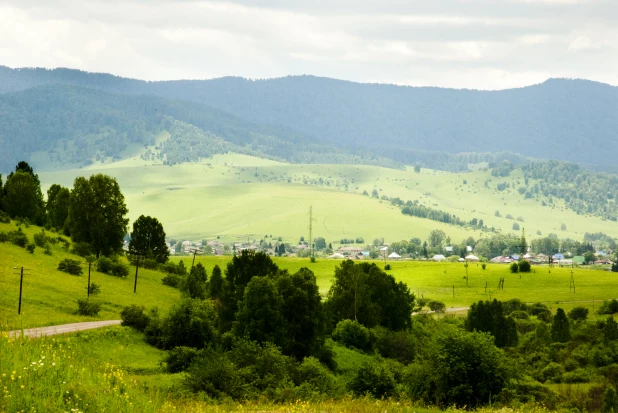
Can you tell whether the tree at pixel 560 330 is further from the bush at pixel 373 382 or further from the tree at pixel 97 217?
the bush at pixel 373 382

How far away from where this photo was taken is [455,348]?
182ft

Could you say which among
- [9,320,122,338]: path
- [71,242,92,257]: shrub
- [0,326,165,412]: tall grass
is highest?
[71,242,92,257]: shrub

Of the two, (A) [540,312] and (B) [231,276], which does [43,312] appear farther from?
(A) [540,312]

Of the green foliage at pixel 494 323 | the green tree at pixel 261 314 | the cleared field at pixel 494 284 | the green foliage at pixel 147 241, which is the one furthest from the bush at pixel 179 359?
the cleared field at pixel 494 284

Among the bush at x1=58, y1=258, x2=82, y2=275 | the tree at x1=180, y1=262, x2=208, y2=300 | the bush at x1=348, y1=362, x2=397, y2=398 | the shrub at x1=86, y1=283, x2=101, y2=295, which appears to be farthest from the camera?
the tree at x1=180, y1=262, x2=208, y2=300

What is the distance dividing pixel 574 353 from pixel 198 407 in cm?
8060

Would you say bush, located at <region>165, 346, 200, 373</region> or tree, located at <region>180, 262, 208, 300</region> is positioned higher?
tree, located at <region>180, 262, 208, 300</region>

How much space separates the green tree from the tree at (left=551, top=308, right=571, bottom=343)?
5730 centimetres

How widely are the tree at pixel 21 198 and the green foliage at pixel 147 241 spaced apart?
13769mm

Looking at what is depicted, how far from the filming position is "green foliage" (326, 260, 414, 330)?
101312 mm

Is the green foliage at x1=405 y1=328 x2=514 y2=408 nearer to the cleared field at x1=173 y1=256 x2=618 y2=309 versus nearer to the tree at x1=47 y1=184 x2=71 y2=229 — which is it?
the tree at x1=47 y1=184 x2=71 y2=229

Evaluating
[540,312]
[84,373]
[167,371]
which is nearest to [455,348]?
[167,371]

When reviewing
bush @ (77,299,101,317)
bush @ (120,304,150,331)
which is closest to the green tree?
bush @ (120,304,150,331)

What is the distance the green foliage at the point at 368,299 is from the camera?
3989 inches
